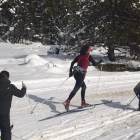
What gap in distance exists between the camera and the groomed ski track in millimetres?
5023

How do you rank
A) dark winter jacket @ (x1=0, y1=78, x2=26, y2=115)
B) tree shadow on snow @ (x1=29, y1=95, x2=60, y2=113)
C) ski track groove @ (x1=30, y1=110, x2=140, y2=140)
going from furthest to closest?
tree shadow on snow @ (x1=29, y1=95, x2=60, y2=113)
ski track groove @ (x1=30, y1=110, x2=140, y2=140)
dark winter jacket @ (x1=0, y1=78, x2=26, y2=115)

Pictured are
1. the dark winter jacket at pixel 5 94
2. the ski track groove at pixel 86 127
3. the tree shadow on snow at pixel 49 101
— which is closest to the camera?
the dark winter jacket at pixel 5 94

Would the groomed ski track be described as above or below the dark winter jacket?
below

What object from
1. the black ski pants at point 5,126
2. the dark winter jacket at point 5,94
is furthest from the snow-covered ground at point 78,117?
the dark winter jacket at point 5,94

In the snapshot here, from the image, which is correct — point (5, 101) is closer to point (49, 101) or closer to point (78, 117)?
point (78, 117)

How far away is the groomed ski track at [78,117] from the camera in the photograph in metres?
5.02

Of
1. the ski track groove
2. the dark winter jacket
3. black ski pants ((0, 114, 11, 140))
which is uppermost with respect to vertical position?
the dark winter jacket

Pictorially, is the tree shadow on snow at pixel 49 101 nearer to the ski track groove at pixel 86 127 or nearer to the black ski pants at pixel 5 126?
the ski track groove at pixel 86 127

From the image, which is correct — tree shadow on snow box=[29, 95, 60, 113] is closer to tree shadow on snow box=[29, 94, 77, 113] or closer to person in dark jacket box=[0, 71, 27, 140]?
tree shadow on snow box=[29, 94, 77, 113]

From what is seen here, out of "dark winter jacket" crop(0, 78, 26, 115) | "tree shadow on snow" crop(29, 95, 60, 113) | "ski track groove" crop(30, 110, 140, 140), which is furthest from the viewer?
"tree shadow on snow" crop(29, 95, 60, 113)

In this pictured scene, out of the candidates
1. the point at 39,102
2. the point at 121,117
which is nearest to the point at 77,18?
the point at 39,102

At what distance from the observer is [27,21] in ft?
160

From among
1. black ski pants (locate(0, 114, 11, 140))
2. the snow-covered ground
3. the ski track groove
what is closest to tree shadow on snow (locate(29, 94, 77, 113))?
the snow-covered ground

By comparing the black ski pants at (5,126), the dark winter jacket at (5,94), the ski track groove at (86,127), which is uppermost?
the dark winter jacket at (5,94)
